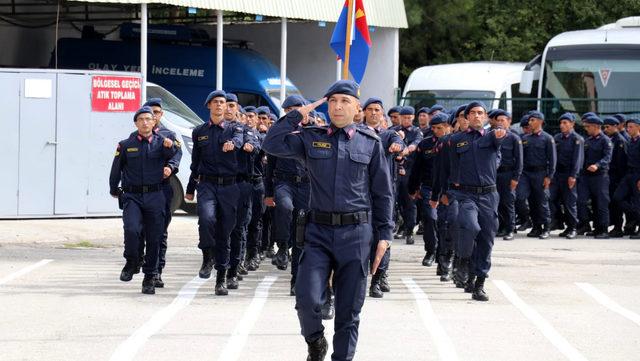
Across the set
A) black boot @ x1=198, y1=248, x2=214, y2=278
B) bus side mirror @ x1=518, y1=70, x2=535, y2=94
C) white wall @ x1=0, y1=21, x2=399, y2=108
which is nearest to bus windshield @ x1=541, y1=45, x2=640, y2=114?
bus side mirror @ x1=518, y1=70, x2=535, y2=94

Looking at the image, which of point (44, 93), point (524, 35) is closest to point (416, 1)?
point (524, 35)

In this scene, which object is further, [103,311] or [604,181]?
[604,181]

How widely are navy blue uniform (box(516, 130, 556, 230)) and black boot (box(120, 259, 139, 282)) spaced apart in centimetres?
874

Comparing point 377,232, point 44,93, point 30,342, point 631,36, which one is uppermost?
point 631,36

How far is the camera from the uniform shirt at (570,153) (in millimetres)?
20219

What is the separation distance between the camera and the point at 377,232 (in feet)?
27.4

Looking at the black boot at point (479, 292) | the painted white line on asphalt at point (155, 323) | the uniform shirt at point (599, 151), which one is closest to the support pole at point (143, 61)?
the painted white line on asphalt at point (155, 323)

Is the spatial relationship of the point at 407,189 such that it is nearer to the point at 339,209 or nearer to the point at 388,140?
the point at 388,140

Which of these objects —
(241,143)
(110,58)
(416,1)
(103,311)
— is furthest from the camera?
(416,1)

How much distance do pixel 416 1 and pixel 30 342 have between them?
88.2 feet

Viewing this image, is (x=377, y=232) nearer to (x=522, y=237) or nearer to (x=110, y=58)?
(x=522, y=237)

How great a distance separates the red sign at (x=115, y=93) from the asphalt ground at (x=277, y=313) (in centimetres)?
314

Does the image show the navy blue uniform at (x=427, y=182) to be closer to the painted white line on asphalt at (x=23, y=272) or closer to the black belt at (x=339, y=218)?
the painted white line on asphalt at (x=23, y=272)

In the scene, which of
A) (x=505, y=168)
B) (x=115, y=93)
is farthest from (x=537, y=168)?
(x=115, y=93)
